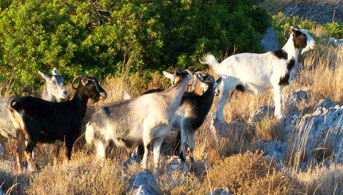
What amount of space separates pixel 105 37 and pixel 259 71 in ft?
12.5

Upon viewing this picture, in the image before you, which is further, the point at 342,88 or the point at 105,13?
the point at 105,13

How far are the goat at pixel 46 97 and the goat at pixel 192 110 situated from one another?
192 cm

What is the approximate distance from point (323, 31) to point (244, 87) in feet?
37.5

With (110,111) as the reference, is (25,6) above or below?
above

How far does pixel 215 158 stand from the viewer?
350 inches

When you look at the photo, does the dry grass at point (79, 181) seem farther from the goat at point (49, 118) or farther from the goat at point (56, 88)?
the goat at point (56, 88)

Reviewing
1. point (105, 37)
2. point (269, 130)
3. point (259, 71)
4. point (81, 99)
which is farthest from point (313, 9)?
point (81, 99)

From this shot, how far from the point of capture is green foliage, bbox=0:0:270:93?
1228 centimetres

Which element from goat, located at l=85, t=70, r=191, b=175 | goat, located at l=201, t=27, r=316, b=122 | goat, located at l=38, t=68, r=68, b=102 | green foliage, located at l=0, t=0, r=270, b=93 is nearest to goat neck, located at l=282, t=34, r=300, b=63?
goat, located at l=201, t=27, r=316, b=122

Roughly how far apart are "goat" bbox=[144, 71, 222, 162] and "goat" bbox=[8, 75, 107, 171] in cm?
121

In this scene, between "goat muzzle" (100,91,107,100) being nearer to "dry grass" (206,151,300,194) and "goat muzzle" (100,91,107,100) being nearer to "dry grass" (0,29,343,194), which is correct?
"dry grass" (0,29,343,194)

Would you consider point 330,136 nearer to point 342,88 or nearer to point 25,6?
point 342,88

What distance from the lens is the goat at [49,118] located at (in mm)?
7660

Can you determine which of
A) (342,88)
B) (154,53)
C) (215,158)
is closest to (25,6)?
(154,53)
